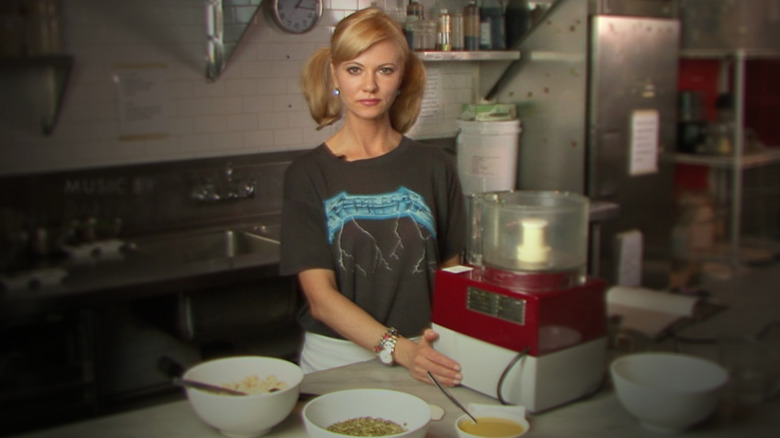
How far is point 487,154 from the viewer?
1304 millimetres

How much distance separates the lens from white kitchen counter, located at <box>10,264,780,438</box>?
3.25 ft

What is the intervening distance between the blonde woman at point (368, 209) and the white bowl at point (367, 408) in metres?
0.16

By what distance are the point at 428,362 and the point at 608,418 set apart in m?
0.29

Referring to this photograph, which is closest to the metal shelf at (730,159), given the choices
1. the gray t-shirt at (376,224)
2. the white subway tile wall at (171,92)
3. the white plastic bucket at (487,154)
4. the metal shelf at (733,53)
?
the metal shelf at (733,53)

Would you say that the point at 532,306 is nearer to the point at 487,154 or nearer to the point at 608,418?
the point at 608,418

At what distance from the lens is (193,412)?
1.05m

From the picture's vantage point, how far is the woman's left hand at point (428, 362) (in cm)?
121

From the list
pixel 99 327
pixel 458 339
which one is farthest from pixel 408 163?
pixel 99 327

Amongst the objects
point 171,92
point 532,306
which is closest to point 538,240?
point 532,306

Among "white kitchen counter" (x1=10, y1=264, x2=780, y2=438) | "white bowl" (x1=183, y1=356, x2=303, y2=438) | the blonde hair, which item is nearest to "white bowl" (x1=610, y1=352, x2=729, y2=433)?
"white kitchen counter" (x1=10, y1=264, x2=780, y2=438)

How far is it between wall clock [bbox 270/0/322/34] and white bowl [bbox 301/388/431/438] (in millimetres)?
512

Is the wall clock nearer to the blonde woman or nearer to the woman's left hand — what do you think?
the blonde woman

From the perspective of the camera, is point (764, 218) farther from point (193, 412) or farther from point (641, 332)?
point (193, 412)

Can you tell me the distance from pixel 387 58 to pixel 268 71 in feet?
0.65
